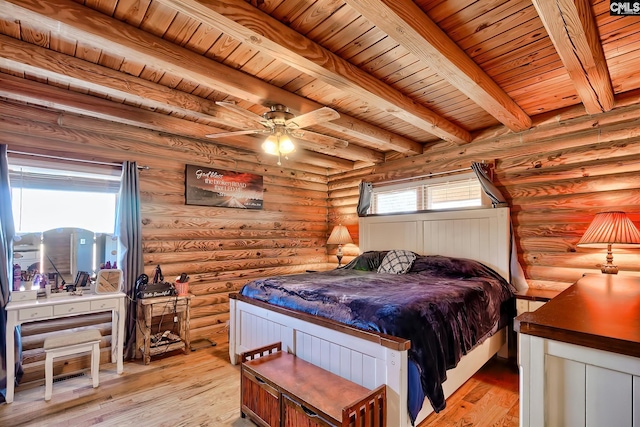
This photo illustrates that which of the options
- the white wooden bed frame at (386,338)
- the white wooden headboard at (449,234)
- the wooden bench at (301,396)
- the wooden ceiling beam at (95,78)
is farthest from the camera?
the white wooden headboard at (449,234)

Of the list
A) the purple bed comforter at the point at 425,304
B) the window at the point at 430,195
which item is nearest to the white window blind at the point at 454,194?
the window at the point at 430,195

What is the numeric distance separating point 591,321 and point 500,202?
9.13 feet

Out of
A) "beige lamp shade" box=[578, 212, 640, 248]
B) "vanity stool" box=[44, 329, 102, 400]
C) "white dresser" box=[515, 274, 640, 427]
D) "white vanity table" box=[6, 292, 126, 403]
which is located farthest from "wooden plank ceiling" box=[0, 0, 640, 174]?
"vanity stool" box=[44, 329, 102, 400]

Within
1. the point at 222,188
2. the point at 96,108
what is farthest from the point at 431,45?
the point at 222,188

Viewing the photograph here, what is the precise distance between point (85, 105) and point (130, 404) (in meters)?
2.72

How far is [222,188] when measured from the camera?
14.6ft

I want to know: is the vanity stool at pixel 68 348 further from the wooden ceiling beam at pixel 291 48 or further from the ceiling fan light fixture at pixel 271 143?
the wooden ceiling beam at pixel 291 48

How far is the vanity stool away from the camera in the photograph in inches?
105

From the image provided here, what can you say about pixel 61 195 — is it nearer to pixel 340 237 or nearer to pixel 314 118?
pixel 314 118

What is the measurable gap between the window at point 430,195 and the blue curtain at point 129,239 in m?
3.50

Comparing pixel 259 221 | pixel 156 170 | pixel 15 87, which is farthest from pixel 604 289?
pixel 15 87

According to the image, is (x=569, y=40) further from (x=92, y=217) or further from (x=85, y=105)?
(x=92, y=217)

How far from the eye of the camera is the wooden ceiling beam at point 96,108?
2720 millimetres

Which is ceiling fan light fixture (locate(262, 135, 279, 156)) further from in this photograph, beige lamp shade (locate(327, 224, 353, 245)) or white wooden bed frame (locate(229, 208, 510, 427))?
beige lamp shade (locate(327, 224, 353, 245))
